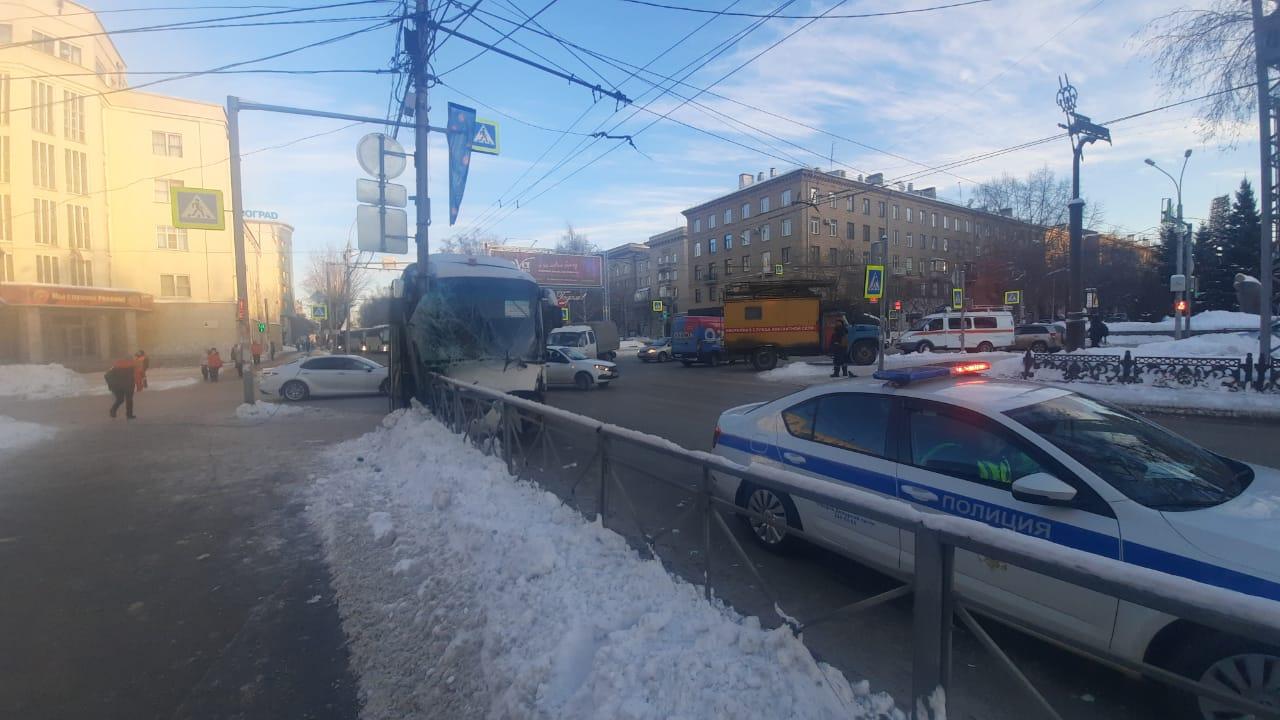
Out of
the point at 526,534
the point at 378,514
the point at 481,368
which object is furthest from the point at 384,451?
the point at 526,534

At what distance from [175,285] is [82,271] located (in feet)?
15.5

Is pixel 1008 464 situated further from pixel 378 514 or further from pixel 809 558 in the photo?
pixel 378 514

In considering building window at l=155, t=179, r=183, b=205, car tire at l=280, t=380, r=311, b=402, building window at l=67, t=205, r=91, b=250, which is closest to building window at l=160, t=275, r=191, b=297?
building window at l=67, t=205, r=91, b=250

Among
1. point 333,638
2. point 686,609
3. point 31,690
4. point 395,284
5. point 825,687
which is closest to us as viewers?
point 825,687

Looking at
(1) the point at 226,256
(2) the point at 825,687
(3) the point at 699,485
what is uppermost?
(1) the point at 226,256

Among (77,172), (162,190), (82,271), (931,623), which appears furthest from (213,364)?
(931,623)

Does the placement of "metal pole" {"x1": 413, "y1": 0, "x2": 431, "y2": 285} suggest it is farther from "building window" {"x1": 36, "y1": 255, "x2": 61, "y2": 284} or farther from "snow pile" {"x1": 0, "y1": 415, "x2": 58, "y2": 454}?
"building window" {"x1": 36, "y1": 255, "x2": 61, "y2": 284}

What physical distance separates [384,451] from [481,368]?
2.27 meters

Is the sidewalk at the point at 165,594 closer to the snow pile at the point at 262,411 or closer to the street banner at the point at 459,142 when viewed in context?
the snow pile at the point at 262,411

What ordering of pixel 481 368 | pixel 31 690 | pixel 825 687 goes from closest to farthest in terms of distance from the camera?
pixel 825 687 → pixel 31 690 → pixel 481 368

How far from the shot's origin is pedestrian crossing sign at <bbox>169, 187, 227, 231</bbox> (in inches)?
544

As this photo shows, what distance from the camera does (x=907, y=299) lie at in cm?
4712

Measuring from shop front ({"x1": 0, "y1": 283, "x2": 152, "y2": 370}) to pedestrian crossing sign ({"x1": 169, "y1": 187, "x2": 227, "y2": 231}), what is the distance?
2823 centimetres

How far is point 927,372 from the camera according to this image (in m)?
4.39
